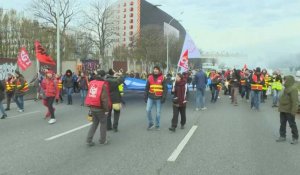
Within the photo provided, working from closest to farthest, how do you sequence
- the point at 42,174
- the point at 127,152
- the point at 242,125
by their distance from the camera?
the point at 42,174, the point at 127,152, the point at 242,125

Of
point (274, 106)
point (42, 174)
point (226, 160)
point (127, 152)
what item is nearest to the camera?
point (42, 174)

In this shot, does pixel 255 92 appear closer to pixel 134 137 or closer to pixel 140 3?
pixel 134 137

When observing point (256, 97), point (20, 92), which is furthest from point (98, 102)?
point (256, 97)

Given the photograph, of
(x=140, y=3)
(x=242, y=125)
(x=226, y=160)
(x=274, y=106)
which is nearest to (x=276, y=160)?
(x=226, y=160)

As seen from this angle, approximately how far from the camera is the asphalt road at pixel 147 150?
22.9 ft

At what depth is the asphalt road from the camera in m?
6.99

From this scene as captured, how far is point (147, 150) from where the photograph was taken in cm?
856

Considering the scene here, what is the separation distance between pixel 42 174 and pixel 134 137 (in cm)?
381

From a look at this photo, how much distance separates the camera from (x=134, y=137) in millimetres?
10211

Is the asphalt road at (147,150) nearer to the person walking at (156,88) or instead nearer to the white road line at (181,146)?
the white road line at (181,146)

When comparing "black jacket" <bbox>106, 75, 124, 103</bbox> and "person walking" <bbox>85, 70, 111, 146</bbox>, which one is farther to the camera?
"black jacket" <bbox>106, 75, 124, 103</bbox>

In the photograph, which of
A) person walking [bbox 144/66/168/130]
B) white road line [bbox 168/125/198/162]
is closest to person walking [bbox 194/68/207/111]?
white road line [bbox 168/125/198/162]

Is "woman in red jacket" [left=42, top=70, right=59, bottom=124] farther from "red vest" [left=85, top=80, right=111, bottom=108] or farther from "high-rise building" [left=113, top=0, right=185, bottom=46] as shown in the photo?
"high-rise building" [left=113, top=0, right=185, bottom=46]

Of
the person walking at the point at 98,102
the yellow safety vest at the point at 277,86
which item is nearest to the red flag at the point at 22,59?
the yellow safety vest at the point at 277,86
